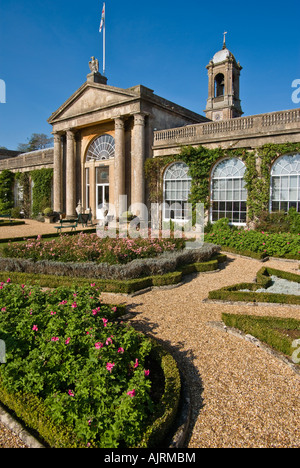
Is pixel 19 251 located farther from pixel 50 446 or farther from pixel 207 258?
pixel 50 446

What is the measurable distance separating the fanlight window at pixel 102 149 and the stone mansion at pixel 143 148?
0.21ft

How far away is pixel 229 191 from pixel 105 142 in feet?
31.0

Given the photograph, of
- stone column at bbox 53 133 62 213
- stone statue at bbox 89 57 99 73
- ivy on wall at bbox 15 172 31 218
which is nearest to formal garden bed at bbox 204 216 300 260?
stone column at bbox 53 133 62 213

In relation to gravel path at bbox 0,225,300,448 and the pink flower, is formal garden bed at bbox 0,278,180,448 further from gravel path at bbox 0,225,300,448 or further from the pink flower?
gravel path at bbox 0,225,300,448

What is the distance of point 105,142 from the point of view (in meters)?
21.2

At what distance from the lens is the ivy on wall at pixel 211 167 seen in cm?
1480

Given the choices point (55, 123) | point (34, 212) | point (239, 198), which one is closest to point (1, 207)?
point (34, 212)

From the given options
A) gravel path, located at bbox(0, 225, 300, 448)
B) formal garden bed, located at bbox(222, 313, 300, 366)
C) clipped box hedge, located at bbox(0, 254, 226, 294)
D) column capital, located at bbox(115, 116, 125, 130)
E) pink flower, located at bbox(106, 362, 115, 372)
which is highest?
column capital, located at bbox(115, 116, 125, 130)

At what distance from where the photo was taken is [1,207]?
95.6ft

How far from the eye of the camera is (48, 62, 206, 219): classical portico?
18297mm

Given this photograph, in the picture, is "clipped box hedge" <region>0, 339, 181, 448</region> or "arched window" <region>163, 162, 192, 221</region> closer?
"clipped box hedge" <region>0, 339, 181, 448</region>

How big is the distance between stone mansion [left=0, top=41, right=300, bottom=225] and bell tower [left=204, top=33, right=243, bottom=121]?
11.4m

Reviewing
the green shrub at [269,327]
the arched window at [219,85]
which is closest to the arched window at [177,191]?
the green shrub at [269,327]

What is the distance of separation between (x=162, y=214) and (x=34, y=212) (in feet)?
43.5
